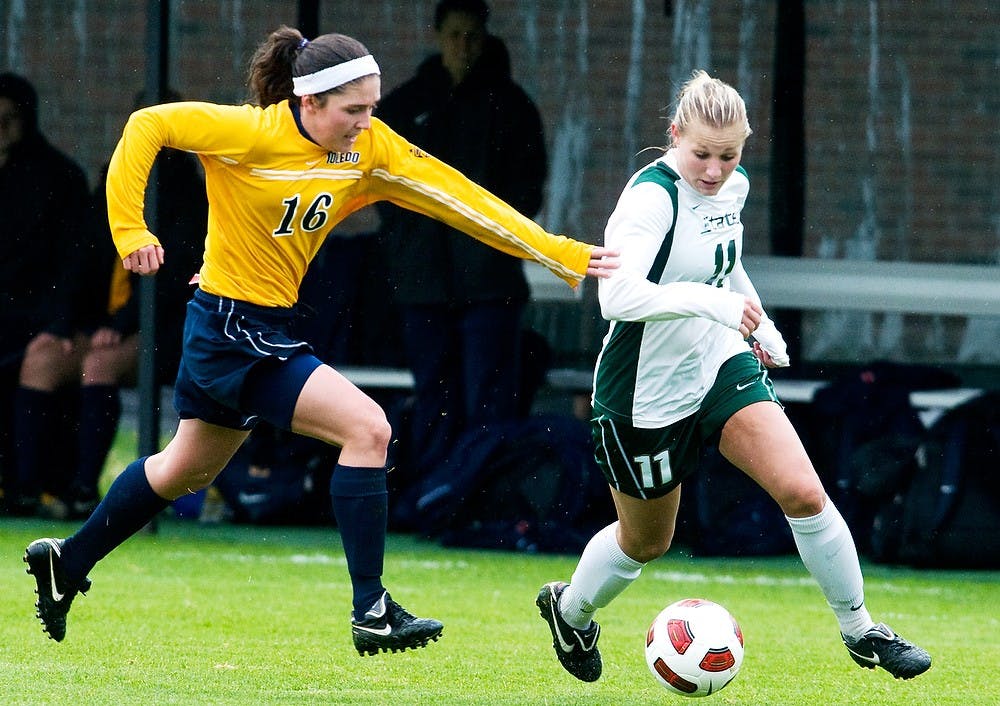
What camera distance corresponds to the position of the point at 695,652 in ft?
14.1

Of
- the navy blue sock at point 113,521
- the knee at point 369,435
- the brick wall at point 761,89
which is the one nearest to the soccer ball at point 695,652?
the knee at point 369,435

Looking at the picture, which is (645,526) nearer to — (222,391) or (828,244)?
(222,391)

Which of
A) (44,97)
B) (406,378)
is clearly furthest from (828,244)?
(44,97)

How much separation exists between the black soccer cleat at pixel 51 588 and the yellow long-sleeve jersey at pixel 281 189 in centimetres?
93

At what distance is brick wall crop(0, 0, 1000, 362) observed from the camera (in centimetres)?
923

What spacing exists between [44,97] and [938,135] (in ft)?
17.1

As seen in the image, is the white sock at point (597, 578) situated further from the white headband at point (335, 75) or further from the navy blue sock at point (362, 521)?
the white headband at point (335, 75)

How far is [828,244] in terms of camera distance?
9352mm

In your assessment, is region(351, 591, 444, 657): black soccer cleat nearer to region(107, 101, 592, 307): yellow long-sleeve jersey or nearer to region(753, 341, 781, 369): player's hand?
region(107, 101, 592, 307): yellow long-sleeve jersey

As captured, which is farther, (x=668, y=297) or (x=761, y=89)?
(x=761, y=89)

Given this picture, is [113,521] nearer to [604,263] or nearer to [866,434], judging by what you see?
[604,263]

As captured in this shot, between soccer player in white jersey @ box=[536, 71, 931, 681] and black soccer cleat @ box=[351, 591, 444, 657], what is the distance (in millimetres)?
675

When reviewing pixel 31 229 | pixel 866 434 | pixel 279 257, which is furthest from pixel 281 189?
pixel 31 229

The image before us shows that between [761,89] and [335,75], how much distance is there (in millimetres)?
5408
